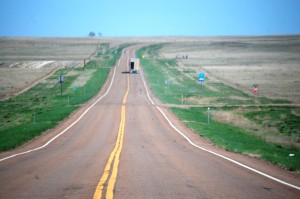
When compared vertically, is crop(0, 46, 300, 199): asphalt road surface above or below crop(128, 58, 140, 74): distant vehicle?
below

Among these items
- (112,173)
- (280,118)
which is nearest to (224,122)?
(280,118)

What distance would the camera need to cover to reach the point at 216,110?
1511 inches

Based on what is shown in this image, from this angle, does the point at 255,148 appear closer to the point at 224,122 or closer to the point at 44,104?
the point at 224,122

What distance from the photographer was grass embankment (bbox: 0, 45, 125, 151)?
77.8ft

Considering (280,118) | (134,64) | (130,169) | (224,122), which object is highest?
(134,64)

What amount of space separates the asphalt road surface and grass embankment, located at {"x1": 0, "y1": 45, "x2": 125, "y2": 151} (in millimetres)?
1788

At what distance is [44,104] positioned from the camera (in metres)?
42.9

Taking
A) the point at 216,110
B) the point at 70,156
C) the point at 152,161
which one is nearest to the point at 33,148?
the point at 70,156

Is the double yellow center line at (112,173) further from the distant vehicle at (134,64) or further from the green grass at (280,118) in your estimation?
the distant vehicle at (134,64)

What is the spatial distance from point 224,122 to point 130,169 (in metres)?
22.6

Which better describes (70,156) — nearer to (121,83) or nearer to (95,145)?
(95,145)

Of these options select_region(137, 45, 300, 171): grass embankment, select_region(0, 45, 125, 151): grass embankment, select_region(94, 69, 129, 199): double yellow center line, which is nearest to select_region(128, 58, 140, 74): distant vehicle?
select_region(137, 45, 300, 171): grass embankment

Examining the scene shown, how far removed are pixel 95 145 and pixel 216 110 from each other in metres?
22.3

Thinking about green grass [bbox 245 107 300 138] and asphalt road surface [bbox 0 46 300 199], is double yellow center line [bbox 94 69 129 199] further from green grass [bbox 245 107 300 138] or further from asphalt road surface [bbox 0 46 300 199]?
green grass [bbox 245 107 300 138]
